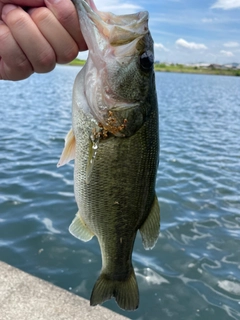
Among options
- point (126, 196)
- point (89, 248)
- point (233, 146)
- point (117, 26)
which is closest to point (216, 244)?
point (89, 248)

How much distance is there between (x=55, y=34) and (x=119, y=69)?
1.41ft

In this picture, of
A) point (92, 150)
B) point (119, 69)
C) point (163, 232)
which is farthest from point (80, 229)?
point (163, 232)

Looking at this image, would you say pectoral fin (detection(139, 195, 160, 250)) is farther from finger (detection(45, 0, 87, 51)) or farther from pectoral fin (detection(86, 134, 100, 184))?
finger (detection(45, 0, 87, 51))

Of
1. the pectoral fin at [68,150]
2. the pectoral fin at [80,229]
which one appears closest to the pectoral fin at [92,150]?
the pectoral fin at [68,150]

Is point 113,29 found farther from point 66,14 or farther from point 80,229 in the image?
point 80,229

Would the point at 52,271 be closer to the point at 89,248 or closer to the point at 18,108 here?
the point at 89,248

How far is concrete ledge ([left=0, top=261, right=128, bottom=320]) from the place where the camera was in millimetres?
3486

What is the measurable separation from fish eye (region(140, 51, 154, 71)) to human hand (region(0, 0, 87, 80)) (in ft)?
1.23

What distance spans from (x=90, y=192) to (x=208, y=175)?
7.82m

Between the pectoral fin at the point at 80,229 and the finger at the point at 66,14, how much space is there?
3.64ft

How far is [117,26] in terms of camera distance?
6.39ft

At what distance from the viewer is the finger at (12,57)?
1732 millimetres

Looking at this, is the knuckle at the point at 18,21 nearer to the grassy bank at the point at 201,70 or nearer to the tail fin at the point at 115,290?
the tail fin at the point at 115,290

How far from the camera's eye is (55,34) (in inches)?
69.2
